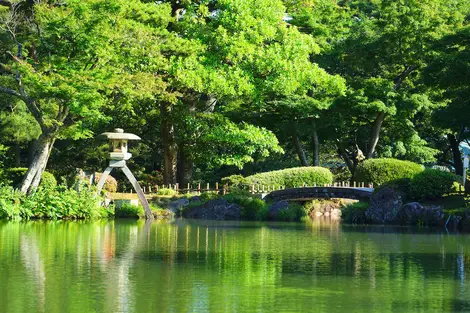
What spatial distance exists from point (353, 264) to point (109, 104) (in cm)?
1929

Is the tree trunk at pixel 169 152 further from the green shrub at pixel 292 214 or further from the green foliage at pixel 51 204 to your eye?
the green foliage at pixel 51 204

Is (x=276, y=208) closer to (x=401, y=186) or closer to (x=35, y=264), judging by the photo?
(x=401, y=186)

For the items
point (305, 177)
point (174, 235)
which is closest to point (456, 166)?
point (305, 177)

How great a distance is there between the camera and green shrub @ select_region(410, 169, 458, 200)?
33.6 meters

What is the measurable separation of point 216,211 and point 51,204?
7.14 m

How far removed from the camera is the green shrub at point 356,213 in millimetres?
33844

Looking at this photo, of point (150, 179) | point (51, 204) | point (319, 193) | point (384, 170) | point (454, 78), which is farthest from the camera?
point (150, 179)

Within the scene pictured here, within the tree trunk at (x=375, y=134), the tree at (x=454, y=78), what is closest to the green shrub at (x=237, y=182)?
the tree at (x=454, y=78)

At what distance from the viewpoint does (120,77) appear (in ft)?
106

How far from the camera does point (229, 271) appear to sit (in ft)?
54.4

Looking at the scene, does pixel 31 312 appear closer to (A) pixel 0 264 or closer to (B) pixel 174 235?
(A) pixel 0 264

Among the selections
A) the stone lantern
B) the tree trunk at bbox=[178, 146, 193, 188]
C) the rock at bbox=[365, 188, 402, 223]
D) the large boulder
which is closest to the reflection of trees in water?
the stone lantern

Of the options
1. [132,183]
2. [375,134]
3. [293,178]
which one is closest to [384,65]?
[375,134]

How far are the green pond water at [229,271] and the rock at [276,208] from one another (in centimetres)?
875
